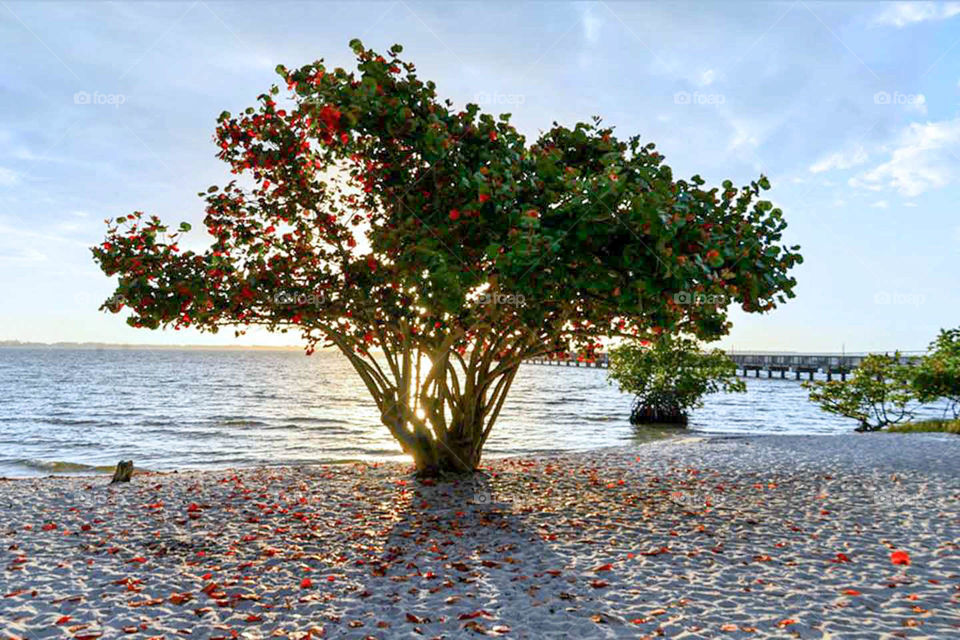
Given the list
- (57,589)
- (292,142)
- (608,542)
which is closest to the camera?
(57,589)

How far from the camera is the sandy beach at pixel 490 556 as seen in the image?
20.3 ft

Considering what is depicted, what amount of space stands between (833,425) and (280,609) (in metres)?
37.9

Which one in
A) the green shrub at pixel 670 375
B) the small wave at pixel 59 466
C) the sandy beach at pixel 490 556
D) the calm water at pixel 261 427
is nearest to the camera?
the sandy beach at pixel 490 556

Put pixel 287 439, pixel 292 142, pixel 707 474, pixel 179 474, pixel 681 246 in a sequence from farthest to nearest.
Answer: pixel 287 439 < pixel 179 474 < pixel 707 474 < pixel 292 142 < pixel 681 246

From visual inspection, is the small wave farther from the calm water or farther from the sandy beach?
the sandy beach

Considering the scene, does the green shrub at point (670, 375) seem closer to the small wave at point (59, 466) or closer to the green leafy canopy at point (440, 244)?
the green leafy canopy at point (440, 244)

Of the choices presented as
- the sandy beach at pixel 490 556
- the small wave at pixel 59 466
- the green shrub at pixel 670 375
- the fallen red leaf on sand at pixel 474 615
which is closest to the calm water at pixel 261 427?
the small wave at pixel 59 466

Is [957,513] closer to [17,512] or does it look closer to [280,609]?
[280,609]

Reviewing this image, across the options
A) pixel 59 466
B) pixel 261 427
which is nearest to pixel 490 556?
pixel 59 466

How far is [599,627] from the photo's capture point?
6020mm

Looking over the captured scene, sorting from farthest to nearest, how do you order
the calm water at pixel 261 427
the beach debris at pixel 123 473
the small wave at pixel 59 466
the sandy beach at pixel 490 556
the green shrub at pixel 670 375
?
the green shrub at pixel 670 375, the calm water at pixel 261 427, the small wave at pixel 59 466, the beach debris at pixel 123 473, the sandy beach at pixel 490 556

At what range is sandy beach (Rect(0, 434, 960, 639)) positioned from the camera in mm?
6188

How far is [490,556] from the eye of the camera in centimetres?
833

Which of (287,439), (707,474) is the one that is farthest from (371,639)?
(287,439)
